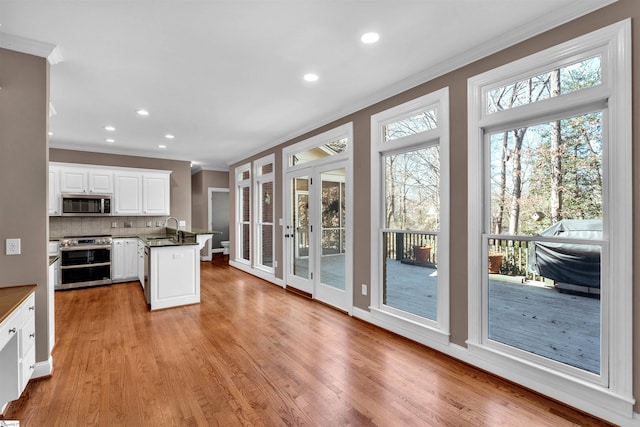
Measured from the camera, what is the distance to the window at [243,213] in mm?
7100

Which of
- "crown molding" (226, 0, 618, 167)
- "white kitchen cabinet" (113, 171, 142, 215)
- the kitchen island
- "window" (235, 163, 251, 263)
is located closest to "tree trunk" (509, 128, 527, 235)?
"crown molding" (226, 0, 618, 167)

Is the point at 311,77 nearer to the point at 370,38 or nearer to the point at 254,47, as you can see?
the point at 254,47

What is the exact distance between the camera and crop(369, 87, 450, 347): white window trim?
9.68 feet

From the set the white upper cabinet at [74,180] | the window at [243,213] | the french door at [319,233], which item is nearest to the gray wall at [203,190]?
the window at [243,213]

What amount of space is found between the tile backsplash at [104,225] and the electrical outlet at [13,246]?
14.2 feet

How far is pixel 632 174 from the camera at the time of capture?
1.91m

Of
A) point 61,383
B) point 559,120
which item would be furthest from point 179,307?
point 559,120

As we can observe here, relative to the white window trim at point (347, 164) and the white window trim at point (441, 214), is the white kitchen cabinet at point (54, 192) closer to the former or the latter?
the white window trim at point (347, 164)

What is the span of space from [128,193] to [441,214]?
6.15m

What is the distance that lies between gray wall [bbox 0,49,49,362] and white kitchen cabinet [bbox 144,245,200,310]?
5.74 ft

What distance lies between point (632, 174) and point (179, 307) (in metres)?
4.93

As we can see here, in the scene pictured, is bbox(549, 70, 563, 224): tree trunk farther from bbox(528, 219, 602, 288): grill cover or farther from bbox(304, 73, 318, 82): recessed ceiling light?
bbox(304, 73, 318, 82): recessed ceiling light

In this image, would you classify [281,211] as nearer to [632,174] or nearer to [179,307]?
[179,307]

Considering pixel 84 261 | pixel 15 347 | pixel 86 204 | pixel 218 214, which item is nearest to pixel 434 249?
pixel 15 347
